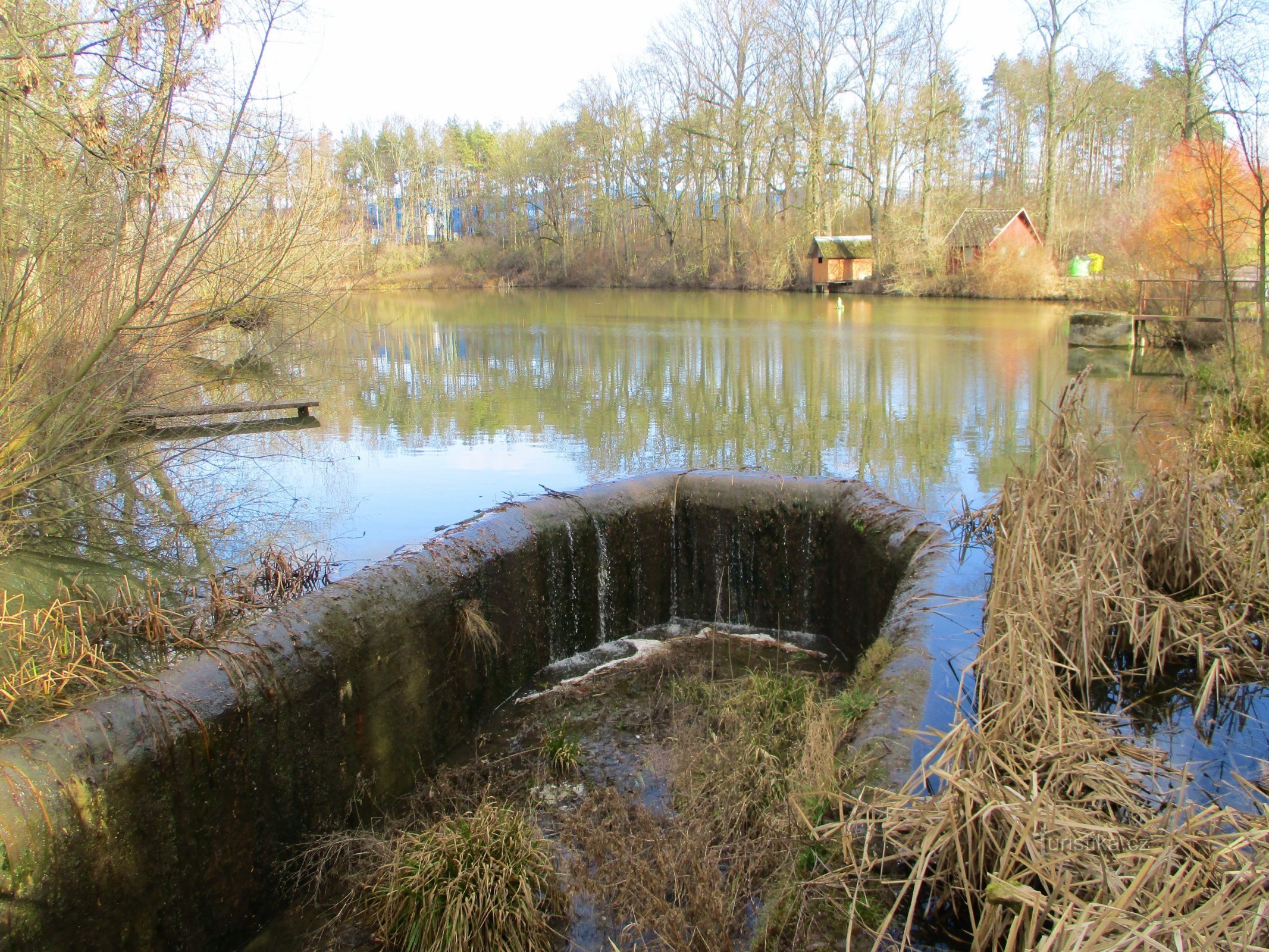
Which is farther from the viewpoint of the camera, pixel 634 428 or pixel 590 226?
pixel 590 226

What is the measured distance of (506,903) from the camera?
399 cm

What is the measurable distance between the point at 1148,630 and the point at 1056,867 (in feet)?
8.37

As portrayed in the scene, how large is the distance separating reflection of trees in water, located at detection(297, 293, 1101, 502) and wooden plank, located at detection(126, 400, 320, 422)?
687 mm

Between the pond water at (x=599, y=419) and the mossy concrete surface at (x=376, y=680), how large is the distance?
3.05 feet

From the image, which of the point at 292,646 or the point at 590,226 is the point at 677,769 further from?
the point at 590,226

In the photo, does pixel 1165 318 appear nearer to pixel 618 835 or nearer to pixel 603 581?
pixel 603 581

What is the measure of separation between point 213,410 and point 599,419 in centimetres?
554

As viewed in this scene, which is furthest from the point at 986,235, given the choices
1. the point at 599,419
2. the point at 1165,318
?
the point at 599,419

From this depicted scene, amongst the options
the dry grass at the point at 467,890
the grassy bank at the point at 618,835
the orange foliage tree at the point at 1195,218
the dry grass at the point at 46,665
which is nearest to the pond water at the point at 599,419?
the grassy bank at the point at 618,835

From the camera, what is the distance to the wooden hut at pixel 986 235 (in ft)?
131

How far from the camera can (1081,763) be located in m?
3.49

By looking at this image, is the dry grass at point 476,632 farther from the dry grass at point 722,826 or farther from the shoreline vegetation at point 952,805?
the dry grass at point 722,826

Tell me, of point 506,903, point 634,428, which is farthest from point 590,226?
point 506,903

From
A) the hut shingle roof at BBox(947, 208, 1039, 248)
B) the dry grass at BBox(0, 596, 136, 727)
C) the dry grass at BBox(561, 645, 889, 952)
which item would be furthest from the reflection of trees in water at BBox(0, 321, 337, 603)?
the hut shingle roof at BBox(947, 208, 1039, 248)
